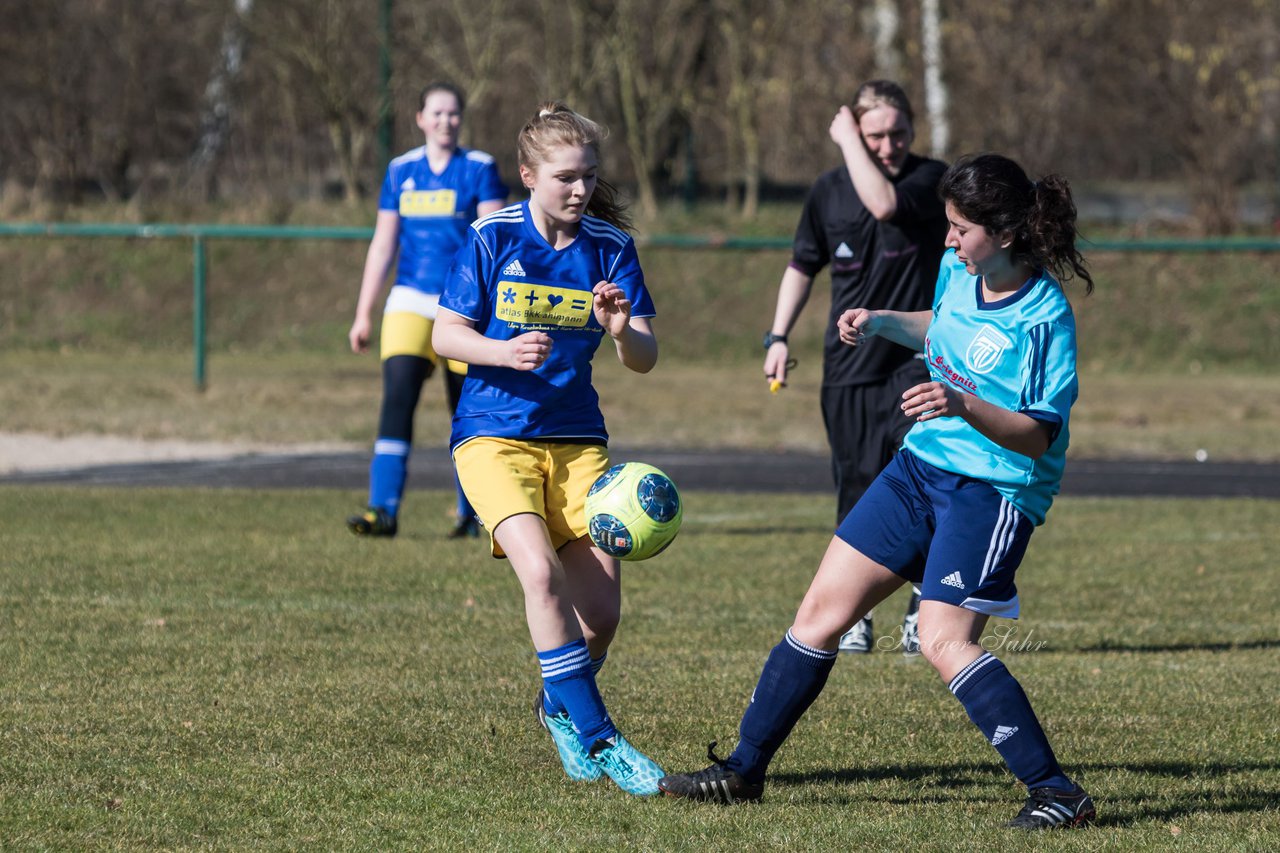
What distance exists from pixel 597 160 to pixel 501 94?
27039 millimetres

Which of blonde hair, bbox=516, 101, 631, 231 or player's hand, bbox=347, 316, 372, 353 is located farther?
player's hand, bbox=347, 316, 372, 353

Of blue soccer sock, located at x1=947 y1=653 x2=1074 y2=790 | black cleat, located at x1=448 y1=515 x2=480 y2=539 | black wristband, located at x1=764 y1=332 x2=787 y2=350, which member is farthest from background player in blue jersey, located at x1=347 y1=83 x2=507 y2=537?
blue soccer sock, located at x1=947 y1=653 x2=1074 y2=790

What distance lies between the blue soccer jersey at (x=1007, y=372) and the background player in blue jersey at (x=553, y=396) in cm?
85

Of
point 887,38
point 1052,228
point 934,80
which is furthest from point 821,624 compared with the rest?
point 887,38

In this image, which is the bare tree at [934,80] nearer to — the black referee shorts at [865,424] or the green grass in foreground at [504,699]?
the green grass in foreground at [504,699]

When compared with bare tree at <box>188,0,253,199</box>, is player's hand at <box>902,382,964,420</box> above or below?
above

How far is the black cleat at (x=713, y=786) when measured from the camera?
4684mm

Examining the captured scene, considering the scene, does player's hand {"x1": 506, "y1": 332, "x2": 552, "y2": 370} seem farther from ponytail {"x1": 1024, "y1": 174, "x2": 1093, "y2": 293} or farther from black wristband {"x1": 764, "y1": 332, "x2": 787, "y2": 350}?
black wristband {"x1": 764, "y1": 332, "x2": 787, "y2": 350}

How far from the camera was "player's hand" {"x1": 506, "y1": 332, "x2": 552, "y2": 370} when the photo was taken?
4668 mm

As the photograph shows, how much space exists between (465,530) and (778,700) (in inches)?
211

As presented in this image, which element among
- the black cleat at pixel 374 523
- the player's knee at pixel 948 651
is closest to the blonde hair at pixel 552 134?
the player's knee at pixel 948 651

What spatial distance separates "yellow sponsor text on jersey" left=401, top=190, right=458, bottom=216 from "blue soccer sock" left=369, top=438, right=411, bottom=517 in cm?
123

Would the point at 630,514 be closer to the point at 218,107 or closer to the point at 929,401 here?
the point at 929,401

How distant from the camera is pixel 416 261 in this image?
9414 mm
